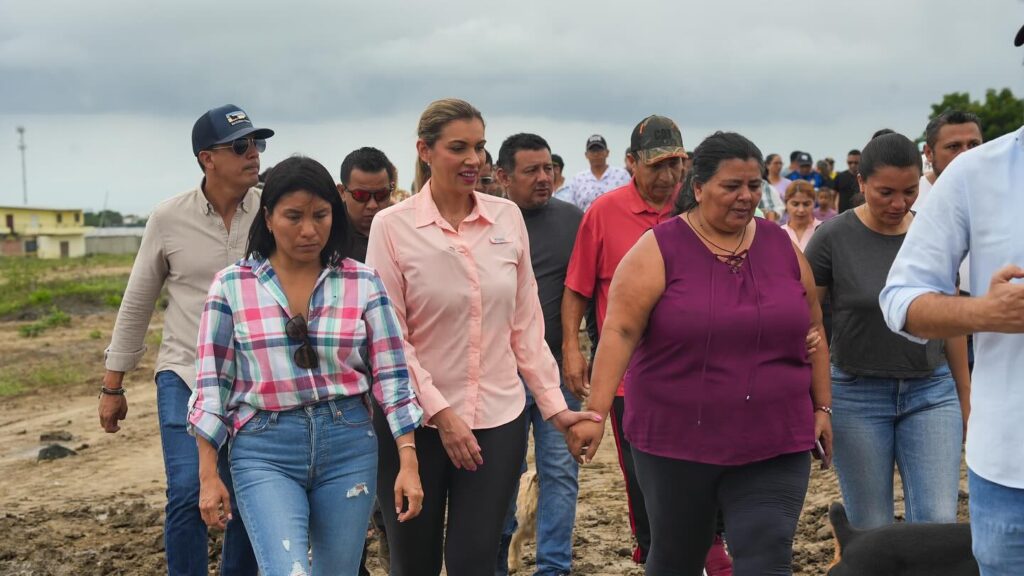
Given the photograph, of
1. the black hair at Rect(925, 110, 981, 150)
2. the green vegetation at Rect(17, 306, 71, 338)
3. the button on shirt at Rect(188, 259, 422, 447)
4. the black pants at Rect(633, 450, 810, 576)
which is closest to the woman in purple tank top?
the black pants at Rect(633, 450, 810, 576)

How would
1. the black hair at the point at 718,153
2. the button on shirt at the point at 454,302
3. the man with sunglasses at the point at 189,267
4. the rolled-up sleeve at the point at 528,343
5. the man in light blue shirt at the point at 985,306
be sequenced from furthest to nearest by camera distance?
the man with sunglasses at the point at 189,267 < the rolled-up sleeve at the point at 528,343 < the button on shirt at the point at 454,302 < the black hair at the point at 718,153 < the man in light blue shirt at the point at 985,306

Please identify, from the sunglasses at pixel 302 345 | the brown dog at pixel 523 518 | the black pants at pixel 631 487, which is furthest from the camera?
the brown dog at pixel 523 518

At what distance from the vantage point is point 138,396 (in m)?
15.0

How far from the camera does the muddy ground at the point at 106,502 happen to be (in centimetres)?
757

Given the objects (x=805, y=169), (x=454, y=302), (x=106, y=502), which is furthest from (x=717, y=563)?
(x=805, y=169)

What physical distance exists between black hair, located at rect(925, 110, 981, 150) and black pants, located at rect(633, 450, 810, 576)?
2.83 metres

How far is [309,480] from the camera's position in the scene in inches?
169

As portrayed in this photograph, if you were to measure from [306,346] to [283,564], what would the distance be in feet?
2.43

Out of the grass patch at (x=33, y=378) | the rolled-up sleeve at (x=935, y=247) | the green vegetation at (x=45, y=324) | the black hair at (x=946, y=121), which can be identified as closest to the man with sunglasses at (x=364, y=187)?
the black hair at (x=946, y=121)

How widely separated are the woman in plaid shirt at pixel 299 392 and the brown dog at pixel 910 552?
1.56 meters

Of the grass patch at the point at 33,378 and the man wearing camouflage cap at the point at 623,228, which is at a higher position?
the man wearing camouflage cap at the point at 623,228

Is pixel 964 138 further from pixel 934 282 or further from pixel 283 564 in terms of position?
pixel 283 564

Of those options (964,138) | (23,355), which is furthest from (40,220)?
(964,138)

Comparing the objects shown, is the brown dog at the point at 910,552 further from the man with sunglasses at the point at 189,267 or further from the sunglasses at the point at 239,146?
the sunglasses at the point at 239,146
